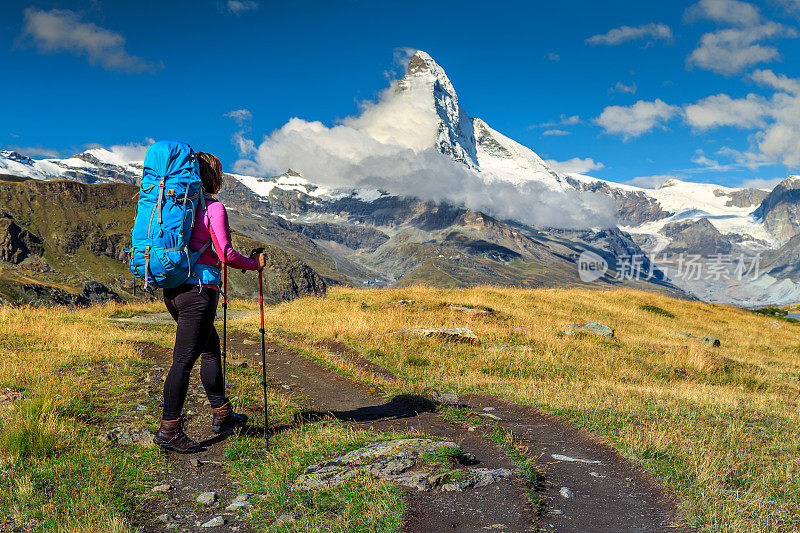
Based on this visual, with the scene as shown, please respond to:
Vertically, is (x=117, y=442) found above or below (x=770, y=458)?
below

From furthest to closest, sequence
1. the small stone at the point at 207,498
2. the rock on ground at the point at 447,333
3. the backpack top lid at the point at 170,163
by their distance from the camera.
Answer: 1. the rock on ground at the point at 447,333
2. the backpack top lid at the point at 170,163
3. the small stone at the point at 207,498

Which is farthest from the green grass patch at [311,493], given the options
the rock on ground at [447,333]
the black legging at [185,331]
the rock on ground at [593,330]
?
the rock on ground at [593,330]

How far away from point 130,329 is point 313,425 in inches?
494

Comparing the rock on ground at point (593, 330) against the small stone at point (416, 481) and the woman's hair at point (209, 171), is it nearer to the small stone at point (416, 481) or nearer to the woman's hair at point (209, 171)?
the small stone at point (416, 481)

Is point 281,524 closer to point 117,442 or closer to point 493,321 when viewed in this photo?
point 117,442

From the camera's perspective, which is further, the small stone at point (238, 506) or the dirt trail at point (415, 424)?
the small stone at point (238, 506)

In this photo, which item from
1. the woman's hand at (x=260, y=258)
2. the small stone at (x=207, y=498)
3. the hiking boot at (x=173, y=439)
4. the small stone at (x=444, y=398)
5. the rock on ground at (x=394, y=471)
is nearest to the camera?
the small stone at (x=207, y=498)

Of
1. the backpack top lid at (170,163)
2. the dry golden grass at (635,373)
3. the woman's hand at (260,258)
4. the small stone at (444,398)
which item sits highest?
the backpack top lid at (170,163)

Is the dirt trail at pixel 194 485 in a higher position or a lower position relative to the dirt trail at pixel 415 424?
lower

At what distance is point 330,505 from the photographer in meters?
5.57

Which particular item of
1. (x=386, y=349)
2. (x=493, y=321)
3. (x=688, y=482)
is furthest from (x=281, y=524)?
(x=493, y=321)

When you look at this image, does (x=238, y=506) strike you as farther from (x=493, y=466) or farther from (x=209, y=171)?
(x=209, y=171)

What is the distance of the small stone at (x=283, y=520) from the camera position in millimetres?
5289

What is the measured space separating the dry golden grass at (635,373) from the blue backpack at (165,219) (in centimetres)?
696
